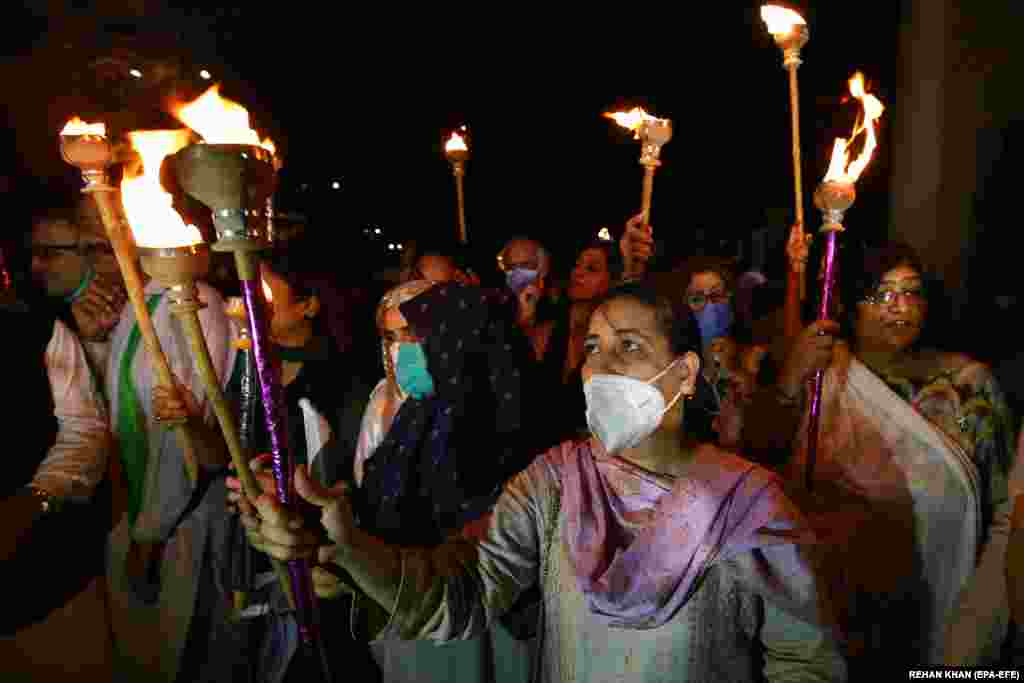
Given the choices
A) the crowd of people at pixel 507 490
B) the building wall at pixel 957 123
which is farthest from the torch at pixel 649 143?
the building wall at pixel 957 123

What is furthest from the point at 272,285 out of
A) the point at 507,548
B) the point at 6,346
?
the point at 507,548

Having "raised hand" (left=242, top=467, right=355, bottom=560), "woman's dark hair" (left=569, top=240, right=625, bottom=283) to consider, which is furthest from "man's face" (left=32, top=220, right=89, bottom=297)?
"woman's dark hair" (left=569, top=240, right=625, bottom=283)

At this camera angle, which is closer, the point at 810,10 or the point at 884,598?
the point at 884,598

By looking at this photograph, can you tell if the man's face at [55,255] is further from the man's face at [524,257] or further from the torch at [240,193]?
the man's face at [524,257]

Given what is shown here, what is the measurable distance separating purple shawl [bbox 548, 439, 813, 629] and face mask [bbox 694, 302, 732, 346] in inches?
110

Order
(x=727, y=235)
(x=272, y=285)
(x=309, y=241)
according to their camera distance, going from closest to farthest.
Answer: (x=272, y=285), (x=309, y=241), (x=727, y=235)

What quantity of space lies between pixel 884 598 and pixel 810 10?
350 inches

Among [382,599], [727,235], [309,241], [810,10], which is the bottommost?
[382,599]

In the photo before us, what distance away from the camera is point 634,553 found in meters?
1.70

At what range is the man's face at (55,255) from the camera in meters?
3.39

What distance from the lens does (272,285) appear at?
3.57 meters

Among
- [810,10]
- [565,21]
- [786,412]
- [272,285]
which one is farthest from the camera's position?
[565,21]

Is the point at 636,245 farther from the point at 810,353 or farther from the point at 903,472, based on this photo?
the point at 903,472

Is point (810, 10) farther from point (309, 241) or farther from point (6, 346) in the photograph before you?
point (6, 346)
